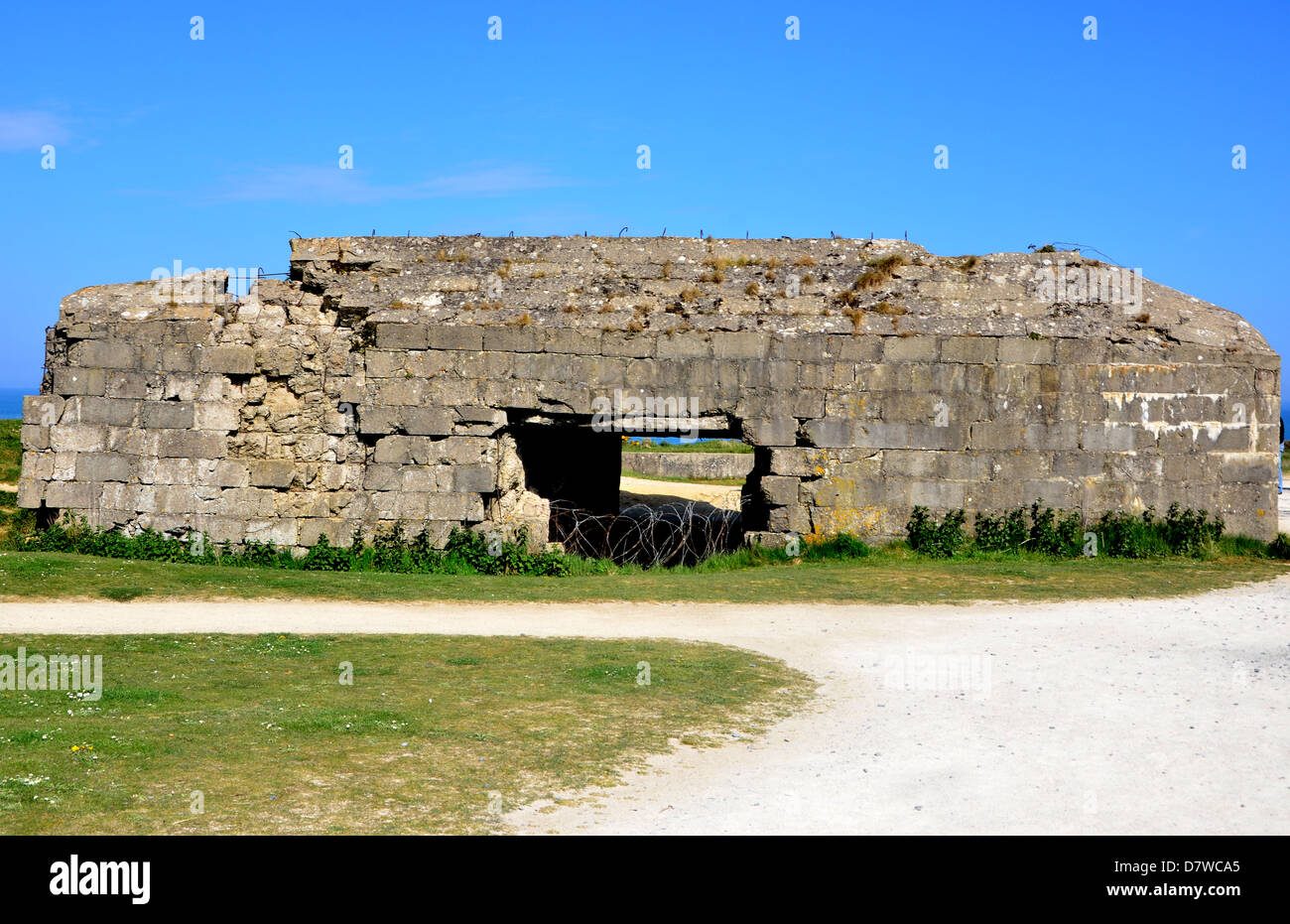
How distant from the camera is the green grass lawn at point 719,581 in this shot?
13.3 meters

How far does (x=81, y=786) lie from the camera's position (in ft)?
20.1

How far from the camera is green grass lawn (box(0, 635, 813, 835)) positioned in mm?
5922

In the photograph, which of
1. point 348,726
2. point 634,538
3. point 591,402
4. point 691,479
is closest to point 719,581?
point 591,402

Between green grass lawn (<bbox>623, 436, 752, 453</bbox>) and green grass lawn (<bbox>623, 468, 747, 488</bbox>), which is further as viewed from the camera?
green grass lawn (<bbox>623, 436, 752, 453</bbox>)

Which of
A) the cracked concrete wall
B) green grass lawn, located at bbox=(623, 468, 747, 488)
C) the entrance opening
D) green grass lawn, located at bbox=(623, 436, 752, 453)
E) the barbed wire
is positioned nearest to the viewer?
the cracked concrete wall

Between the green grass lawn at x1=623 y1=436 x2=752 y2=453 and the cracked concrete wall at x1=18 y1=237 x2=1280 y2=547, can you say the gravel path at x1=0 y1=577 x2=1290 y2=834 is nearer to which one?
the cracked concrete wall at x1=18 y1=237 x2=1280 y2=547

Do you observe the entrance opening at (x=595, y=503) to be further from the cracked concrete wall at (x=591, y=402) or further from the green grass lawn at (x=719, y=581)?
the green grass lawn at (x=719, y=581)

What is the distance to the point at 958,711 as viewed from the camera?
8.34 m

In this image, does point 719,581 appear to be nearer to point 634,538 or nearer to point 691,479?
point 634,538

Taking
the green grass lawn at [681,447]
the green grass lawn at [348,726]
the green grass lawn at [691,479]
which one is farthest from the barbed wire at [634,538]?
the green grass lawn at [681,447]

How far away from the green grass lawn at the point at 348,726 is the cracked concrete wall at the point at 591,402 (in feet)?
18.6

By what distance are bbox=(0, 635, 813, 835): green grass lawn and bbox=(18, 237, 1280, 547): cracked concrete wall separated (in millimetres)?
5660

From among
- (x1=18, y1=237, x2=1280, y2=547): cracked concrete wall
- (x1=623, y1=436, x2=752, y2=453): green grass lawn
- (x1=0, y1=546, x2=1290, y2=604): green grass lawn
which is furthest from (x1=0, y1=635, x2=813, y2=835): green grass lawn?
(x1=623, y1=436, x2=752, y2=453): green grass lawn
